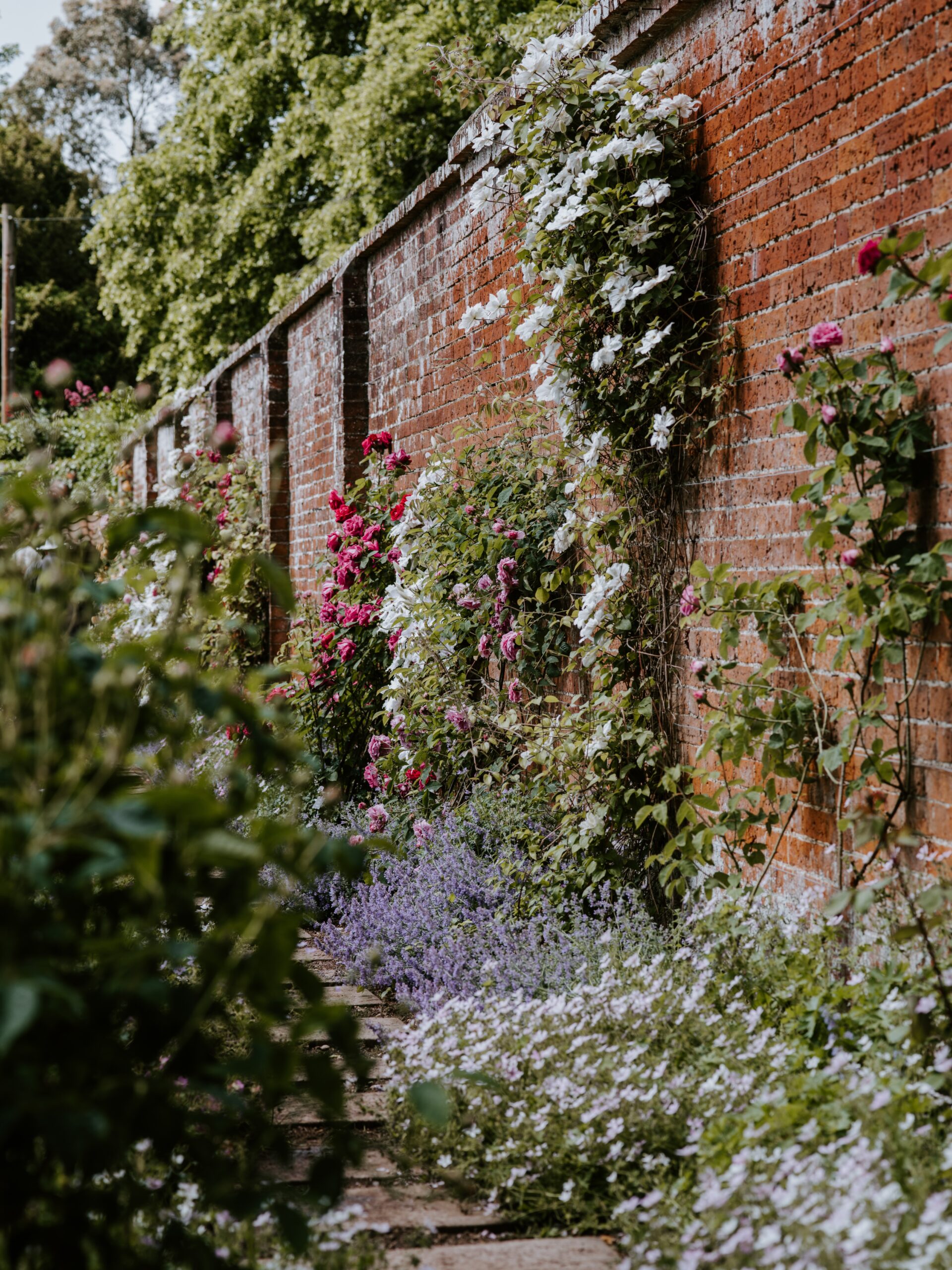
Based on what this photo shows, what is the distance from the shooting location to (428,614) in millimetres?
4906

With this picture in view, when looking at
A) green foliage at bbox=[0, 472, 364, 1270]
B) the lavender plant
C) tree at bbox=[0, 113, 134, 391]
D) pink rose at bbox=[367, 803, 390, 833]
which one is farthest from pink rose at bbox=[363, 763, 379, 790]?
tree at bbox=[0, 113, 134, 391]

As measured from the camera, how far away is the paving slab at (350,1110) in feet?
8.98

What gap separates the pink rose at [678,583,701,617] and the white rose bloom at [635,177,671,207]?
44.1 inches

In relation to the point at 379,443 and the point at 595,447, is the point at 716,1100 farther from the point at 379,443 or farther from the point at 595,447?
the point at 379,443

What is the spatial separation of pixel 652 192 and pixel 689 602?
122 centimetres

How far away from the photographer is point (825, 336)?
2676 millimetres

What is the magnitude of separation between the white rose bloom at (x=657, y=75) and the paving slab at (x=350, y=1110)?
298 centimetres

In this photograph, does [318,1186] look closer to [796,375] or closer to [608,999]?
[608,999]

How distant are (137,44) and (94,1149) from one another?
110 ft

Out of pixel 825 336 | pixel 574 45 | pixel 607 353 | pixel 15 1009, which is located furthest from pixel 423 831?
pixel 15 1009

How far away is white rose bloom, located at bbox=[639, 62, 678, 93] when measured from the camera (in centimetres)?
367

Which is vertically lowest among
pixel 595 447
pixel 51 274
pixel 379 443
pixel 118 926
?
pixel 118 926

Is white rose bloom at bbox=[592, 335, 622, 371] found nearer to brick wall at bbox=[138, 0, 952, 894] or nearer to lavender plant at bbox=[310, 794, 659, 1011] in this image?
brick wall at bbox=[138, 0, 952, 894]

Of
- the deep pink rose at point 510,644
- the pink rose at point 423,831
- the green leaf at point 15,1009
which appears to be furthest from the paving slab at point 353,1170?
the deep pink rose at point 510,644
